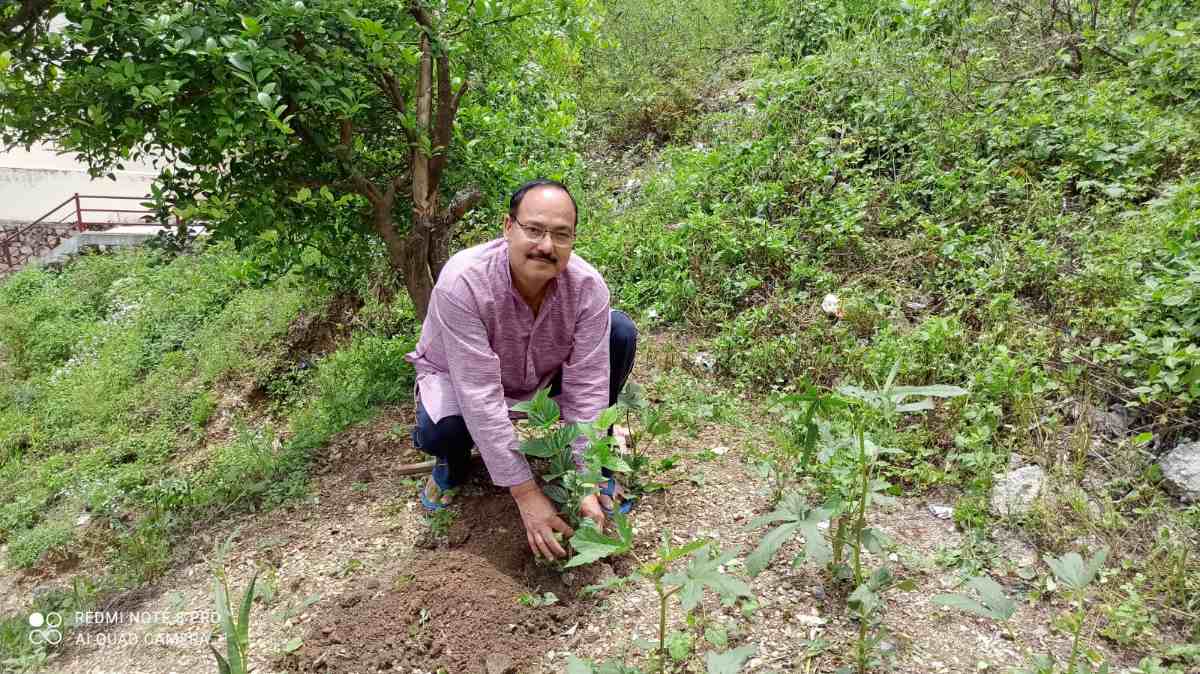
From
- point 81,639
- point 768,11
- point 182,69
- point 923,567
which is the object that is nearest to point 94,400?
point 81,639

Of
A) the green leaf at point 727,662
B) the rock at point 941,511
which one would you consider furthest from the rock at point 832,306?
the green leaf at point 727,662

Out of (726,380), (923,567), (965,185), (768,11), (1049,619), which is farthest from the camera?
(768,11)

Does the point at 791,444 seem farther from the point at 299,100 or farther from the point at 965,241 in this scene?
the point at 299,100

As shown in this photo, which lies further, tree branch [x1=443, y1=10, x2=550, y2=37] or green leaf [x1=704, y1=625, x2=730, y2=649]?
tree branch [x1=443, y1=10, x2=550, y2=37]

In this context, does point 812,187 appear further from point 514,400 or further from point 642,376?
point 514,400

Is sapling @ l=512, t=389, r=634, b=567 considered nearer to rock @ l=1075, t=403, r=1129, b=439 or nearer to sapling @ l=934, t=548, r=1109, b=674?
sapling @ l=934, t=548, r=1109, b=674

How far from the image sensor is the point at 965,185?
4254 millimetres

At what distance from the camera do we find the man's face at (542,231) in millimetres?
2316

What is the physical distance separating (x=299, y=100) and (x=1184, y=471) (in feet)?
12.3

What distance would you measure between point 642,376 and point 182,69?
101 inches

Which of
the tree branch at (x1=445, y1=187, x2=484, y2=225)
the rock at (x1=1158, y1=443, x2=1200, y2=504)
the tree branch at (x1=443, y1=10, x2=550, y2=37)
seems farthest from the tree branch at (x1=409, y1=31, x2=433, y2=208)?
the rock at (x1=1158, y1=443, x2=1200, y2=504)

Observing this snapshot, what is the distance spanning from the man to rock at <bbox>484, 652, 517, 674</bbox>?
14.3 inches

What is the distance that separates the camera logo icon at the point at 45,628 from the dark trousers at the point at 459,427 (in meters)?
1.69

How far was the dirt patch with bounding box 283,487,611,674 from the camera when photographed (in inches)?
83.8
